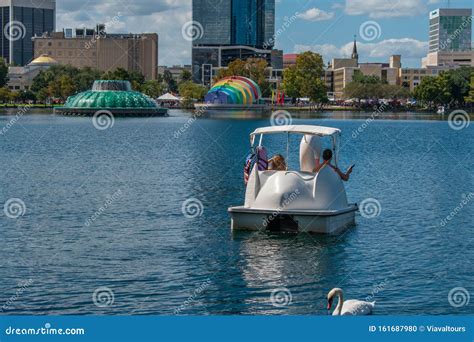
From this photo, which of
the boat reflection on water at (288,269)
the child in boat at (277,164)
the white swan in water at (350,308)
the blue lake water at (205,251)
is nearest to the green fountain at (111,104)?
the blue lake water at (205,251)

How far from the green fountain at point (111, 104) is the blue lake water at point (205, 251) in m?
125

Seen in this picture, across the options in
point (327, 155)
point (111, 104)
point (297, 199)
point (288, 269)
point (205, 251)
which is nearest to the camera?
point (288, 269)

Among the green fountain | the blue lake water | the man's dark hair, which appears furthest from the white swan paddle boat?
the green fountain

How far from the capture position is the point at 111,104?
178500 millimetres

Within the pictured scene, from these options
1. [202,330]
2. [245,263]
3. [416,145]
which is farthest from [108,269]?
[416,145]

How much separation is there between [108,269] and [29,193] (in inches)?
746

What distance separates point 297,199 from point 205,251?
Result: 385cm

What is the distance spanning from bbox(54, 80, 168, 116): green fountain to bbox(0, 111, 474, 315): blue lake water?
125 m

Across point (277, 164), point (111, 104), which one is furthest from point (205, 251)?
point (111, 104)

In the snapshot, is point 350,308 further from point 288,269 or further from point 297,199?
point 297,199

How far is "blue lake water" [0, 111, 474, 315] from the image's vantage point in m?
22.4

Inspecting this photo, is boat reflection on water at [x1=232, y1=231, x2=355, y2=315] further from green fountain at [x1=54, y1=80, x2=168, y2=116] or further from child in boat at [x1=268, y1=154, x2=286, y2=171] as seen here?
green fountain at [x1=54, y1=80, x2=168, y2=116]

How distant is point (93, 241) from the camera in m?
30.1

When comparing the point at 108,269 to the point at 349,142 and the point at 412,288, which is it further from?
the point at 349,142
